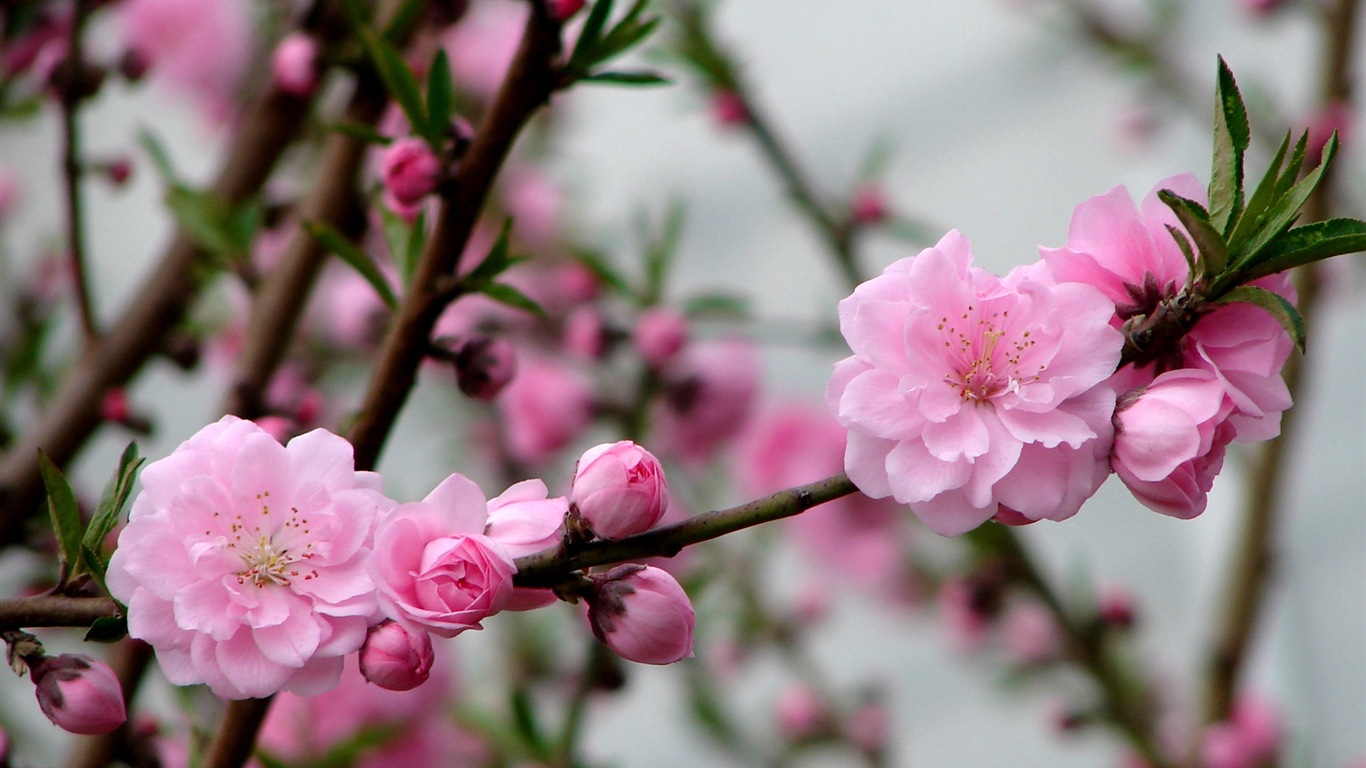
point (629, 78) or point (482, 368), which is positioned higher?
point (629, 78)

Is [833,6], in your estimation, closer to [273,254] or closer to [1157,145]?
[1157,145]

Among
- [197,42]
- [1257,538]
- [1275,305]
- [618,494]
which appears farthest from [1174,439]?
[197,42]

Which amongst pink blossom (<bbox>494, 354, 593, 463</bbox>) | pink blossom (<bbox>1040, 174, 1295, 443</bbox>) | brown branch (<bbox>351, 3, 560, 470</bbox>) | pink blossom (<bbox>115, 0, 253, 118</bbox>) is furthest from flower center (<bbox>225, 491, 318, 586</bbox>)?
pink blossom (<bbox>115, 0, 253, 118</bbox>)

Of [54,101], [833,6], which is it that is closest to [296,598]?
[54,101]

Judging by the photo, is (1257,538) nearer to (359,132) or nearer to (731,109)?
(731,109)

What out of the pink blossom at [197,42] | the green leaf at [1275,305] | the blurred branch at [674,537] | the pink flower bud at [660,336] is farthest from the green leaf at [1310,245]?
the pink blossom at [197,42]

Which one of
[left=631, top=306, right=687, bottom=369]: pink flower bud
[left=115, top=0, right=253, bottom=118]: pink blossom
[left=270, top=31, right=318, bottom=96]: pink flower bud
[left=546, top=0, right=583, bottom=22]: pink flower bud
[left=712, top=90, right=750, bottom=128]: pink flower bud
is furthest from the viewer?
[left=115, top=0, right=253, bottom=118]: pink blossom

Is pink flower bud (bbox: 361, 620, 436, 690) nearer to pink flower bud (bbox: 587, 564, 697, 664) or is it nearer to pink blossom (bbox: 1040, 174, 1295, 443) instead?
pink flower bud (bbox: 587, 564, 697, 664)
